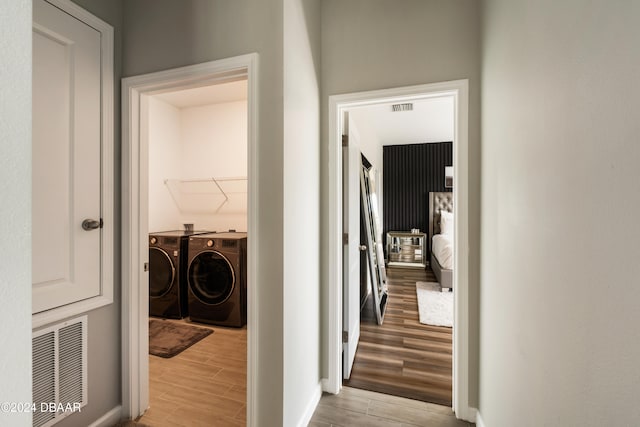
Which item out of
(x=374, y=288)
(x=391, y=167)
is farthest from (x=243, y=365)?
(x=391, y=167)

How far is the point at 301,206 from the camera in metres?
1.71

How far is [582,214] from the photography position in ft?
2.28

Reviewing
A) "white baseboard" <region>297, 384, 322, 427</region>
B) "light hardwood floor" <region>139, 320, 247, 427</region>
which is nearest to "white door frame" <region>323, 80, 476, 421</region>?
"white baseboard" <region>297, 384, 322, 427</region>

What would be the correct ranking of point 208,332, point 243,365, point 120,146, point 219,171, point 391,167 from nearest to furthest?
point 120,146 → point 243,365 → point 208,332 → point 219,171 → point 391,167

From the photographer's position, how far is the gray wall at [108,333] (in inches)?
64.4

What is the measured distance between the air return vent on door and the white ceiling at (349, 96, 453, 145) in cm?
317

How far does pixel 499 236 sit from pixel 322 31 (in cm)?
184

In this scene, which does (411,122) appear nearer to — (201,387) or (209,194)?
(209,194)

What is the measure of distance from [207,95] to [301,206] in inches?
114

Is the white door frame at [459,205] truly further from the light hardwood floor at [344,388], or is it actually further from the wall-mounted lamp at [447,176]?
the wall-mounted lamp at [447,176]

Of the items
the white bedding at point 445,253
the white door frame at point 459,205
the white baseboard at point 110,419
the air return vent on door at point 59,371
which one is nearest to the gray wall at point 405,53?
the white door frame at point 459,205

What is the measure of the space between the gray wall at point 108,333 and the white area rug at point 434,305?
292 cm

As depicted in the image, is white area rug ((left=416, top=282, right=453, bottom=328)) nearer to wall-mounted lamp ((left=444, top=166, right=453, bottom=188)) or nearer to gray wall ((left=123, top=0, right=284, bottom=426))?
gray wall ((left=123, top=0, right=284, bottom=426))

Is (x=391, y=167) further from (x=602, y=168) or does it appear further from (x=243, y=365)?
(x=602, y=168)
